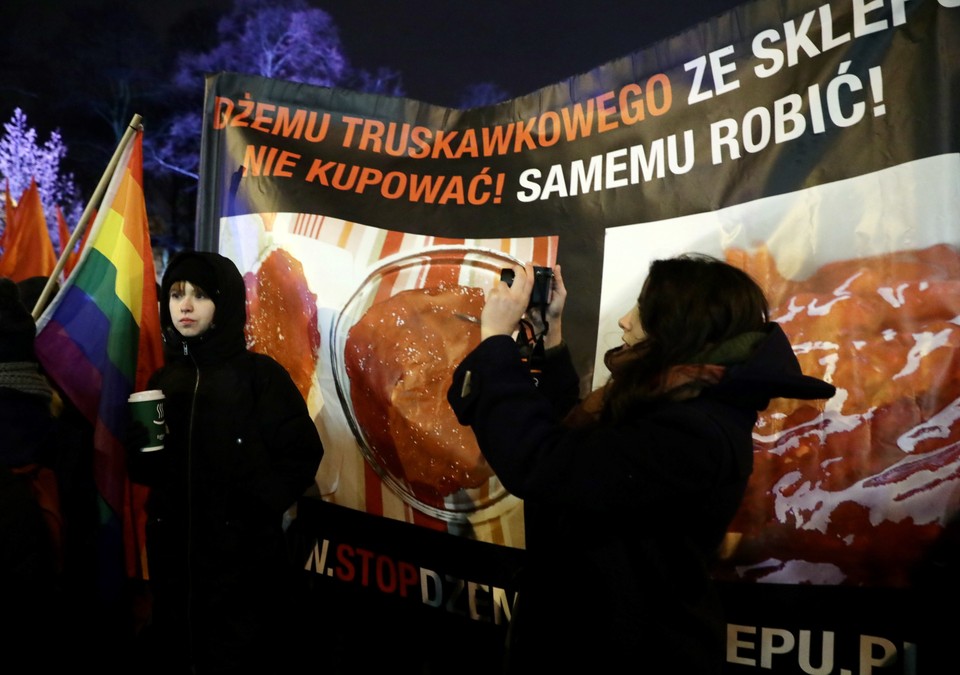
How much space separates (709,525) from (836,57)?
133 cm

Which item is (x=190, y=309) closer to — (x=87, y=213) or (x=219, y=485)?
(x=219, y=485)

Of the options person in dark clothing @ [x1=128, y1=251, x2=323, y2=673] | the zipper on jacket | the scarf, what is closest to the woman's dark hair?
person in dark clothing @ [x1=128, y1=251, x2=323, y2=673]

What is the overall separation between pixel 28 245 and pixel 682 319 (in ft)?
13.6

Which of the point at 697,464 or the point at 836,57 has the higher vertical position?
the point at 836,57

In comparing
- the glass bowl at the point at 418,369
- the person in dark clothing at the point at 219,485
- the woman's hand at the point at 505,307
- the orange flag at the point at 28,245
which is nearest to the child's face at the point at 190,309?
the person in dark clothing at the point at 219,485

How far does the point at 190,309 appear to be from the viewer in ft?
6.97

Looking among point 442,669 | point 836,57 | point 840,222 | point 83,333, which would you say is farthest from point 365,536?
point 836,57

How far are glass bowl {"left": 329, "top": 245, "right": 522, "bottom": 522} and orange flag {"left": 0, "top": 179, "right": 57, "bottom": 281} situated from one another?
2.53 meters

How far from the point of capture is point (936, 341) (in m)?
1.65

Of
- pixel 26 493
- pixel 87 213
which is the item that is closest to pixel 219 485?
pixel 26 493

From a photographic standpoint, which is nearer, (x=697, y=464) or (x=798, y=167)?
(x=697, y=464)

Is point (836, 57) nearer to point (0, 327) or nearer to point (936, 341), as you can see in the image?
point (936, 341)

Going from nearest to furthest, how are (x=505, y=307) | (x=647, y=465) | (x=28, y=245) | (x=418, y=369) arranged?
1. (x=647, y=465)
2. (x=505, y=307)
3. (x=418, y=369)
4. (x=28, y=245)

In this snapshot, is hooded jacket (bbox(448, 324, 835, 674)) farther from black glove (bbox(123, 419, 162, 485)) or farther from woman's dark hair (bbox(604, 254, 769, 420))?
black glove (bbox(123, 419, 162, 485))
